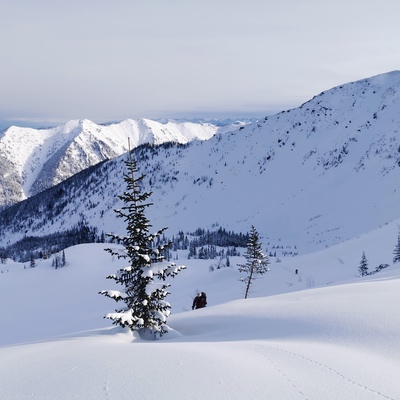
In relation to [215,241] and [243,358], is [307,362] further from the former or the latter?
[215,241]

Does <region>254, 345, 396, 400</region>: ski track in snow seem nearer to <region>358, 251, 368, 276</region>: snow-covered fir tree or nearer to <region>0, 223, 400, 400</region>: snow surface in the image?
<region>0, 223, 400, 400</region>: snow surface

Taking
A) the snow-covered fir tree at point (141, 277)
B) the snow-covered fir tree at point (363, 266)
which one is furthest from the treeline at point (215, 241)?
the snow-covered fir tree at point (141, 277)

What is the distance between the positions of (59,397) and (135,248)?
329 inches

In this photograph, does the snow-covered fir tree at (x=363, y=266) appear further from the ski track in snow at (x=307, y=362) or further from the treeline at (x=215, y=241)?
the treeline at (x=215, y=241)

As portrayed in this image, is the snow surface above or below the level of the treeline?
above

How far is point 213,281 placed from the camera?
51969 mm

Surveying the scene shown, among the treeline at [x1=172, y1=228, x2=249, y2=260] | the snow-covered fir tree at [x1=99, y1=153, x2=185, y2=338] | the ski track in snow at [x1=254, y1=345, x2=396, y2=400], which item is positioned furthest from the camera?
the treeline at [x1=172, y1=228, x2=249, y2=260]

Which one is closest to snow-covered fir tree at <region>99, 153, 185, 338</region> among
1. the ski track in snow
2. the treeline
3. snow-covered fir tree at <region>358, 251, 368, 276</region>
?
the ski track in snow

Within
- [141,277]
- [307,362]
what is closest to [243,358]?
[307,362]

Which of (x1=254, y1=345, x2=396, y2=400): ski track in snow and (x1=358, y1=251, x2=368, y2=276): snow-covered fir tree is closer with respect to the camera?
(x1=254, y1=345, x2=396, y2=400): ski track in snow

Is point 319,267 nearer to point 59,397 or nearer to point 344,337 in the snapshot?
point 344,337

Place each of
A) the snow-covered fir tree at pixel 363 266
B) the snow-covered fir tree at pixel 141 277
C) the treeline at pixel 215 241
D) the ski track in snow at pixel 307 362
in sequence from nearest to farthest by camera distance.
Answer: the ski track in snow at pixel 307 362
the snow-covered fir tree at pixel 141 277
the snow-covered fir tree at pixel 363 266
the treeline at pixel 215 241

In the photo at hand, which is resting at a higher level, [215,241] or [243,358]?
[243,358]

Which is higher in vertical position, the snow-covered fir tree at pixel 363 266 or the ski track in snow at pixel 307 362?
the ski track in snow at pixel 307 362
